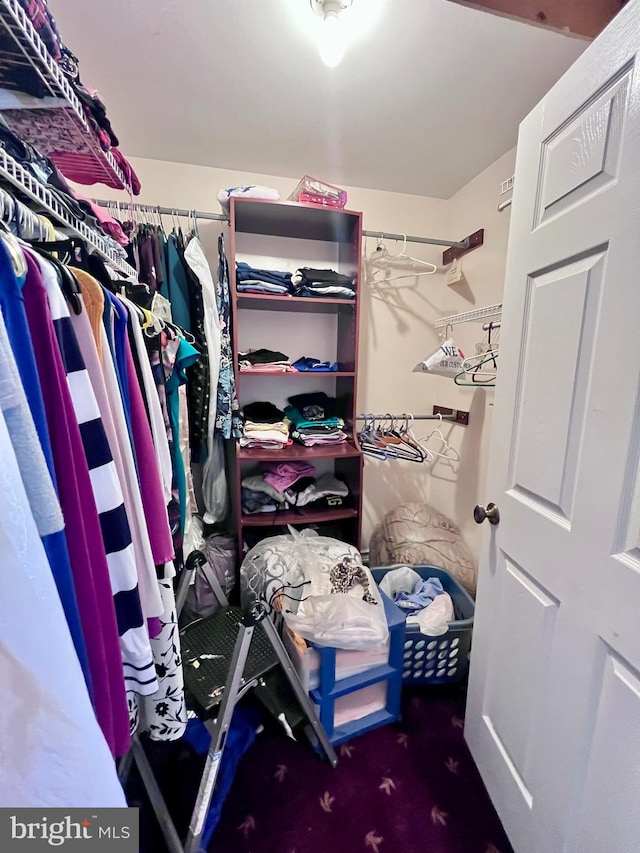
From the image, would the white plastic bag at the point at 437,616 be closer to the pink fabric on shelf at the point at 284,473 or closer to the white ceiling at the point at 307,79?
the pink fabric on shelf at the point at 284,473

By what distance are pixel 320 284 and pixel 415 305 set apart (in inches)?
30.1

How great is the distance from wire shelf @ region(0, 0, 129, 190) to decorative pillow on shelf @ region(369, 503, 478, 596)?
6.66ft

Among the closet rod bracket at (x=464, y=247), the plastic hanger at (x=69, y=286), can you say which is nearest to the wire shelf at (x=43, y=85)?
the plastic hanger at (x=69, y=286)

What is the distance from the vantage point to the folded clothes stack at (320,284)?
1.72 meters

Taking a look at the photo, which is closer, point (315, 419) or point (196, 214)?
point (196, 214)

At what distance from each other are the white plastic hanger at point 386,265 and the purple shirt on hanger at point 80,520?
1.93m

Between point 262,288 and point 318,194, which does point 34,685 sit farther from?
point 318,194

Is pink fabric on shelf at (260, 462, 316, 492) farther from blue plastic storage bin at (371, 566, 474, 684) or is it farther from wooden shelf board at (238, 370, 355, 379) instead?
blue plastic storage bin at (371, 566, 474, 684)

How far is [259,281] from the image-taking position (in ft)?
5.50

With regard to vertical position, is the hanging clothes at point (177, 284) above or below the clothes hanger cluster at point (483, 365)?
above

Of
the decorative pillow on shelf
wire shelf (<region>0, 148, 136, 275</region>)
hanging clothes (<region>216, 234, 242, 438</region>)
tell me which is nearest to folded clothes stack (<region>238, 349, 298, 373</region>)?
hanging clothes (<region>216, 234, 242, 438</region>)

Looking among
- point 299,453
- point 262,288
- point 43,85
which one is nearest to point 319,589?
point 299,453

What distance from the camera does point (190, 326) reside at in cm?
160

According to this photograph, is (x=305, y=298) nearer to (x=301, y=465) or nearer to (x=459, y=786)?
(x=301, y=465)
